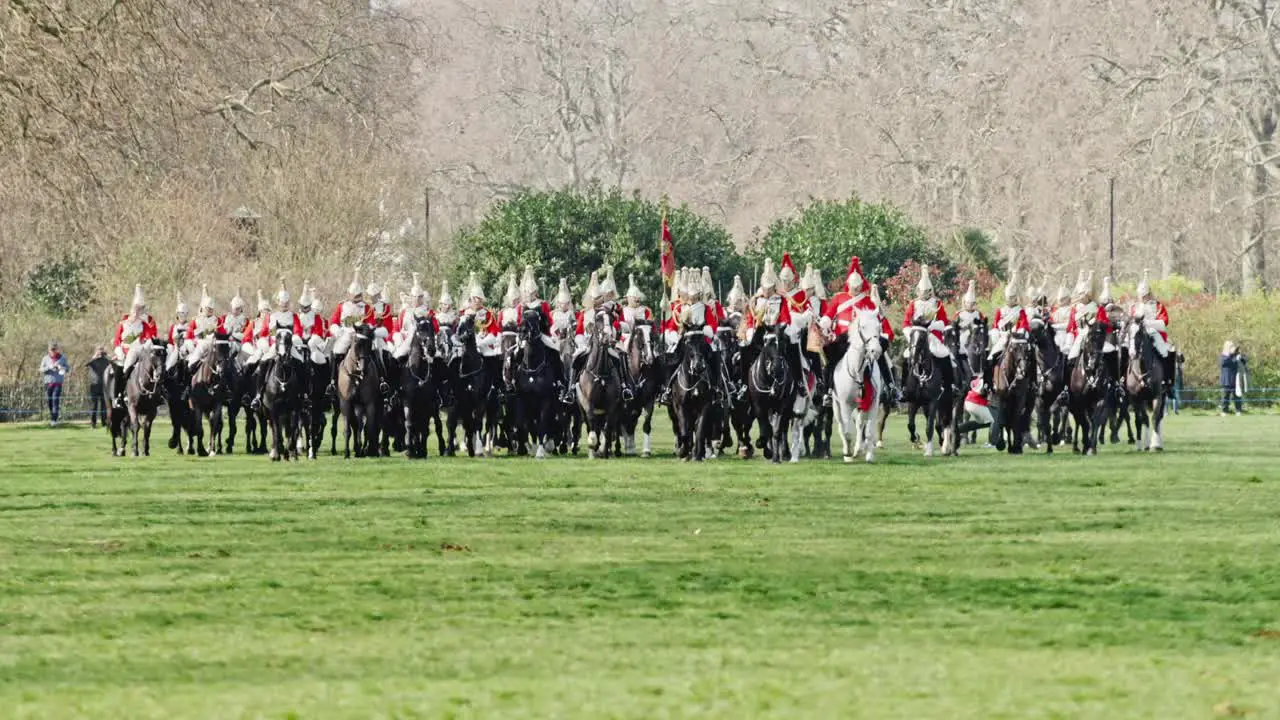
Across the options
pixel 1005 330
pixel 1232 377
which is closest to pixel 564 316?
pixel 1005 330

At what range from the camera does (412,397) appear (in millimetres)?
32656

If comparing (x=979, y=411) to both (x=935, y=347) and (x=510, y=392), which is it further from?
(x=510, y=392)

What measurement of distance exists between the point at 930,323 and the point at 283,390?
882 cm

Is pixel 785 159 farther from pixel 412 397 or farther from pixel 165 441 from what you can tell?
pixel 412 397

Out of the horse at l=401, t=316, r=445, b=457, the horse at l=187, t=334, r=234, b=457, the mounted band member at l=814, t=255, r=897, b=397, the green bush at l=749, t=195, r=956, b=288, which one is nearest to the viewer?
the mounted band member at l=814, t=255, r=897, b=397

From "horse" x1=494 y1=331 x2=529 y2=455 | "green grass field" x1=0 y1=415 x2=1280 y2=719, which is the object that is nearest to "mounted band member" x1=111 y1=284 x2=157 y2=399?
"horse" x1=494 y1=331 x2=529 y2=455

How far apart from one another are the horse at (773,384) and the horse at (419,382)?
4.66m

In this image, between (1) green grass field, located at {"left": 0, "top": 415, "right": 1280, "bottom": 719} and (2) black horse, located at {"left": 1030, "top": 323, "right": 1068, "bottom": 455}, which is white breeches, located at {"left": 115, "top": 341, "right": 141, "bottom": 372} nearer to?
(1) green grass field, located at {"left": 0, "top": 415, "right": 1280, "bottom": 719}

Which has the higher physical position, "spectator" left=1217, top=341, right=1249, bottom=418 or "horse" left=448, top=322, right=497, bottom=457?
"spectator" left=1217, top=341, right=1249, bottom=418

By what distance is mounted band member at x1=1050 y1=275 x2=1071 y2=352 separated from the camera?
1403 inches

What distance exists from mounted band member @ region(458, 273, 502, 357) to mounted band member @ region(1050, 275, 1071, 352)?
7.92 m

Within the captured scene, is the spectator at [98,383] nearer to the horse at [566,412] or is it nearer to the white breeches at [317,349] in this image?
the white breeches at [317,349]

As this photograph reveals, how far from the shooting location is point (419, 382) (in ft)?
107

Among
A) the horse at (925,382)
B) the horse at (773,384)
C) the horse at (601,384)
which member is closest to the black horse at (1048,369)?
the horse at (925,382)
